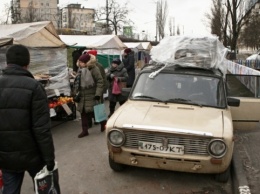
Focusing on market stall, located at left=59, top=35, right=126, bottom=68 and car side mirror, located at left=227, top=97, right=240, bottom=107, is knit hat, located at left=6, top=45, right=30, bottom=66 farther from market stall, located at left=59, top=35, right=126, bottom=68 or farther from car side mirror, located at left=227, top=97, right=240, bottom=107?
market stall, located at left=59, top=35, right=126, bottom=68

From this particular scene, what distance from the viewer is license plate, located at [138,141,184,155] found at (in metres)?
4.72

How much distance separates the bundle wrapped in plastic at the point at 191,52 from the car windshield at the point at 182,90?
0.57 meters

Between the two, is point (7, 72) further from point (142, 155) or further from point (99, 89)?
point (99, 89)

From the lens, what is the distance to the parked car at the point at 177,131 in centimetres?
468

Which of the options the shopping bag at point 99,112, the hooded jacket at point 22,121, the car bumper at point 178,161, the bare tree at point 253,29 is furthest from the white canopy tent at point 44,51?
the bare tree at point 253,29

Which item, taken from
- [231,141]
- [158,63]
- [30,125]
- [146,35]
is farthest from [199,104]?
[146,35]

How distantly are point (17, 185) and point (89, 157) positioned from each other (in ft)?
9.54

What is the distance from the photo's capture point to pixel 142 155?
4.86 meters

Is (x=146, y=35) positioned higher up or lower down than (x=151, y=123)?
higher up

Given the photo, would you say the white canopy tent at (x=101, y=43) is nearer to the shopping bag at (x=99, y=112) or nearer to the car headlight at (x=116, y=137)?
the shopping bag at (x=99, y=112)

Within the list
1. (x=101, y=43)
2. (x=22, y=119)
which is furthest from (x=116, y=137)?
(x=101, y=43)

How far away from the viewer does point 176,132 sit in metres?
4.67

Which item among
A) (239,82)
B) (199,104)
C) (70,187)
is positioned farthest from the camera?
(239,82)

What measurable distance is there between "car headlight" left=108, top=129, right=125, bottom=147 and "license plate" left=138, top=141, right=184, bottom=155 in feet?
0.82
